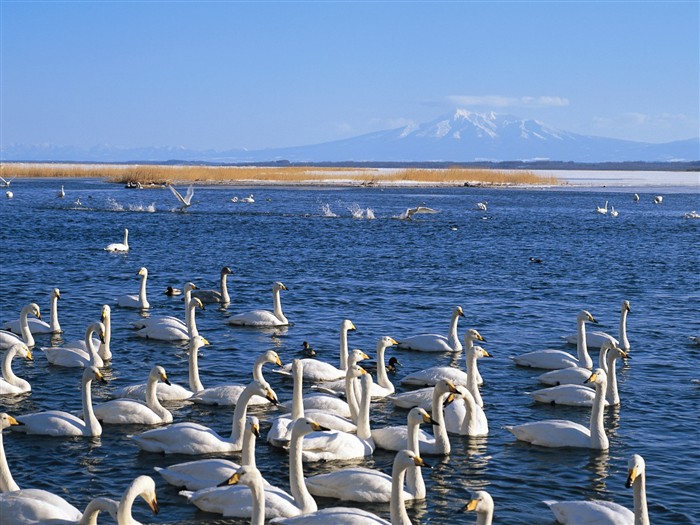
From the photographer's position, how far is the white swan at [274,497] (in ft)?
30.8

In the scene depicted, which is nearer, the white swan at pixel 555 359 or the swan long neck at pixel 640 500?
the swan long neck at pixel 640 500

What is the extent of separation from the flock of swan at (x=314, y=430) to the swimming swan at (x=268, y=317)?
295cm

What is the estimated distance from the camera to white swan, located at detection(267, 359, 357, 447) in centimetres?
1186

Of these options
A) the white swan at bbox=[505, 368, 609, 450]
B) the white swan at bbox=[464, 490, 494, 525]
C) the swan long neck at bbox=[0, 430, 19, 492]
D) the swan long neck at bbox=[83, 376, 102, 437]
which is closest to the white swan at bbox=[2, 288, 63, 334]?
the swan long neck at bbox=[83, 376, 102, 437]

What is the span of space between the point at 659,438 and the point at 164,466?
6.24 meters

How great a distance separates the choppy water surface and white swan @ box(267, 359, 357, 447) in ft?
0.72

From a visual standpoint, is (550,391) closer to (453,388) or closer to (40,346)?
(453,388)

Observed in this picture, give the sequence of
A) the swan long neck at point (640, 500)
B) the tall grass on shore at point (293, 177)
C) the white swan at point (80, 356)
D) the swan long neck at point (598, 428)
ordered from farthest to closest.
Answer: the tall grass on shore at point (293, 177) → the white swan at point (80, 356) → the swan long neck at point (598, 428) → the swan long neck at point (640, 500)

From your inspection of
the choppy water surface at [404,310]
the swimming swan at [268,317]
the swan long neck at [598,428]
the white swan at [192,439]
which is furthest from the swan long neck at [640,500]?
the swimming swan at [268,317]

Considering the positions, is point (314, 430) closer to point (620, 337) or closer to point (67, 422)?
point (67, 422)

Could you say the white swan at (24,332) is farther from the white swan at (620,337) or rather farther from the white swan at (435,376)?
the white swan at (620,337)

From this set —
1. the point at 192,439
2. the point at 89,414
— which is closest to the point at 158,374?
the point at 89,414

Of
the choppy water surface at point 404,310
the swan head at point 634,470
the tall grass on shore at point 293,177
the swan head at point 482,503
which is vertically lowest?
the choppy water surface at point 404,310

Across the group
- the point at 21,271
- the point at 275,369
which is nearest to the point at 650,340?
the point at 275,369
